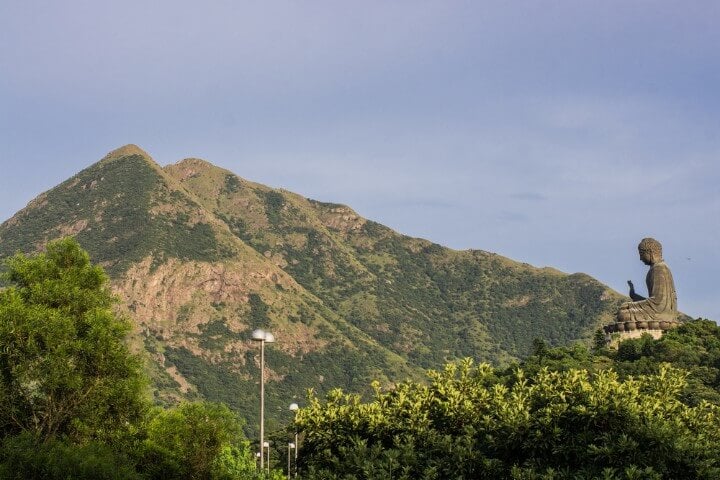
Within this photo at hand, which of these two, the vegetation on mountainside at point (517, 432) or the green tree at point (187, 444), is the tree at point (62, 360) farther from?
the vegetation on mountainside at point (517, 432)

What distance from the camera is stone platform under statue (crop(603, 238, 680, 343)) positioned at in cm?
8825

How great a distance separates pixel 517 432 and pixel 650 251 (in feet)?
215

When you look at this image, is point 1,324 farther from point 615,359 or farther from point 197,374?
point 197,374

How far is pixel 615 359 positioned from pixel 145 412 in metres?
56.3

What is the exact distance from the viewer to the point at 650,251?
90.8 m

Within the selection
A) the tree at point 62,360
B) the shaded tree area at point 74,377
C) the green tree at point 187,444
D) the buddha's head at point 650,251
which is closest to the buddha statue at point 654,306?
the buddha's head at point 650,251

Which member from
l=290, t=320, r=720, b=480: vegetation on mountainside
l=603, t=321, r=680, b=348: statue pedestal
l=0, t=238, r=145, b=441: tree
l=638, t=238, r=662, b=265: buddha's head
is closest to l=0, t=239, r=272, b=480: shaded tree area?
l=0, t=238, r=145, b=441: tree

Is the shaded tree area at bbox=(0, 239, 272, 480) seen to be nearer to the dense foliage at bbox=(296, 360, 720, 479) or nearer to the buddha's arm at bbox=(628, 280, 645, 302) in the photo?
the dense foliage at bbox=(296, 360, 720, 479)

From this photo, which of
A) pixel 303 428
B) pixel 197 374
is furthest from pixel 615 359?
pixel 197 374

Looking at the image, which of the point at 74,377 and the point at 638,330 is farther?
the point at 638,330

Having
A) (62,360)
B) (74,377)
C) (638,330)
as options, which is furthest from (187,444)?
(638,330)

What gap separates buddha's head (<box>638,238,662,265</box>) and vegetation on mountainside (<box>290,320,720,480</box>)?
193 feet

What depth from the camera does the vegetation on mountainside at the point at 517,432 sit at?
27188 millimetres

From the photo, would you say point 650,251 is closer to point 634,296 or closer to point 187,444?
point 634,296
